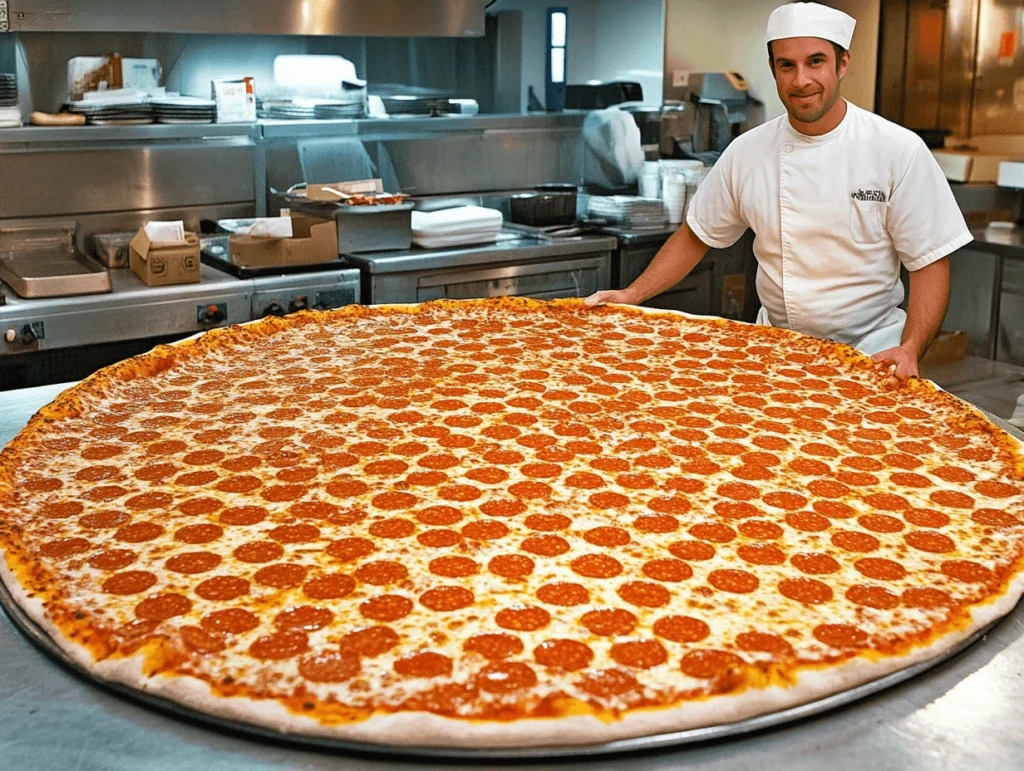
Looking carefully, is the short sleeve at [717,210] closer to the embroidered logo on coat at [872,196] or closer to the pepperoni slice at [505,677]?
the embroidered logo on coat at [872,196]

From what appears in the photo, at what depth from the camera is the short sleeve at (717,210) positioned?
339 cm

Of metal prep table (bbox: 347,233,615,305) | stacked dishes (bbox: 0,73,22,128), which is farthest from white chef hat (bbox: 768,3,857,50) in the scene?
stacked dishes (bbox: 0,73,22,128)

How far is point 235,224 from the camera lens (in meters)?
4.86

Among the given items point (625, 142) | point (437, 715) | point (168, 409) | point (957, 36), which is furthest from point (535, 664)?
point (957, 36)

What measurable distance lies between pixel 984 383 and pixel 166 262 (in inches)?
128

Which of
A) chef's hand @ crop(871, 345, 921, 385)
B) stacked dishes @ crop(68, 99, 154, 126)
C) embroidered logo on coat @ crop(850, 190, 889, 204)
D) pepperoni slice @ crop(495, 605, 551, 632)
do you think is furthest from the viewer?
stacked dishes @ crop(68, 99, 154, 126)

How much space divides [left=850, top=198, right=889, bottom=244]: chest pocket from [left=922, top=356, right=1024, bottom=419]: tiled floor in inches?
50.1

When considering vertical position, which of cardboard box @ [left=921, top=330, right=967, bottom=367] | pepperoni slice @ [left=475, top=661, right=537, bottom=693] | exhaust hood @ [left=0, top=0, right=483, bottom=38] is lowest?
cardboard box @ [left=921, top=330, right=967, bottom=367]

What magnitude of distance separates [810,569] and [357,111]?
161 inches

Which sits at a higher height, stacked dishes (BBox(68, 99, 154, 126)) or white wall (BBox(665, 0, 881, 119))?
white wall (BBox(665, 0, 881, 119))

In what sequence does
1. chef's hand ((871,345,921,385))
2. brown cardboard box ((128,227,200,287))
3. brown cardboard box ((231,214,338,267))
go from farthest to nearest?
brown cardboard box ((231,214,338,267))
brown cardboard box ((128,227,200,287))
chef's hand ((871,345,921,385))

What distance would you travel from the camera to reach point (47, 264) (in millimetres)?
4188

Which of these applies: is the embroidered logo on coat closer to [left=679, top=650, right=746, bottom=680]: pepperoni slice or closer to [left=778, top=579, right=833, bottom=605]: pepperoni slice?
[left=778, top=579, right=833, bottom=605]: pepperoni slice

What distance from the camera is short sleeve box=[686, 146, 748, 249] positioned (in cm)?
339
